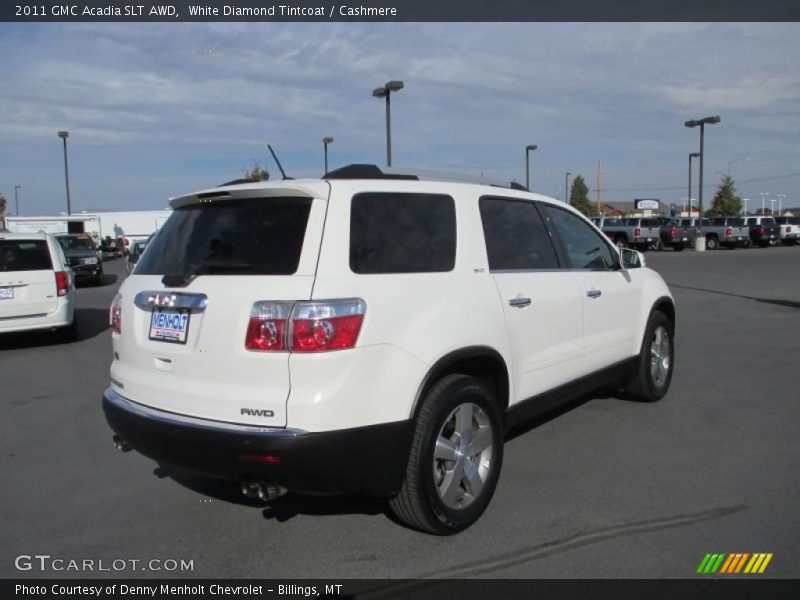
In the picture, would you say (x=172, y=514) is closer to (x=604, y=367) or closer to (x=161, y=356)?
(x=161, y=356)

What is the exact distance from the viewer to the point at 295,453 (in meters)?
3.09

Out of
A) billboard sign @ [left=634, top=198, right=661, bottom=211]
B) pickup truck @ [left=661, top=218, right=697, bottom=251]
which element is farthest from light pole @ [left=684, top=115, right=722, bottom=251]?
billboard sign @ [left=634, top=198, right=661, bottom=211]

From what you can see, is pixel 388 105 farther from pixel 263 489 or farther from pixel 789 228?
pixel 789 228

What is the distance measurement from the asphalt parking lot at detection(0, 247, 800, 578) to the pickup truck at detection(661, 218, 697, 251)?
34.7 m

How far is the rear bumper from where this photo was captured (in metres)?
3.11

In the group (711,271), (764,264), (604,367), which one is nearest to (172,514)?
(604,367)

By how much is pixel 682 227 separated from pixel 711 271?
1788 cm

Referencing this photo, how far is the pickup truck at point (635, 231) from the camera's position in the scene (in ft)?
130

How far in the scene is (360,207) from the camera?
11.4ft

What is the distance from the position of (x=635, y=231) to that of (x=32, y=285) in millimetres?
35083

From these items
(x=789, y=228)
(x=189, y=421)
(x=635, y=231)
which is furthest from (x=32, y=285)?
(x=789, y=228)

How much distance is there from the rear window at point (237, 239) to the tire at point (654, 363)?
12.1 ft

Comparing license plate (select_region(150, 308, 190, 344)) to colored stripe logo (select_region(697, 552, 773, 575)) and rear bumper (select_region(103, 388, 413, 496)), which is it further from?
colored stripe logo (select_region(697, 552, 773, 575))

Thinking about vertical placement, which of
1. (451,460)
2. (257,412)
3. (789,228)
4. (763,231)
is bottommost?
(451,460)
